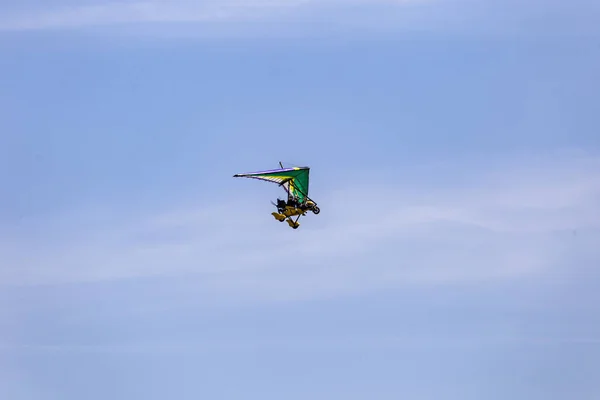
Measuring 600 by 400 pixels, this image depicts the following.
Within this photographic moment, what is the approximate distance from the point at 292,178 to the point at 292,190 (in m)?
1.51

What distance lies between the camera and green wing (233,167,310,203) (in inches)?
5915

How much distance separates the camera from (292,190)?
154 metres

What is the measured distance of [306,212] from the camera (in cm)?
14825

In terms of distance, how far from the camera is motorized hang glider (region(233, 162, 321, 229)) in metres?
148

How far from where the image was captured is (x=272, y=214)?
148 meters

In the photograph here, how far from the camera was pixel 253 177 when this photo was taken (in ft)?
486

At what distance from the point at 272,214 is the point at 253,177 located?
5044mm

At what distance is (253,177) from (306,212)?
7.67 metres

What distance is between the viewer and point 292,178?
154 metres

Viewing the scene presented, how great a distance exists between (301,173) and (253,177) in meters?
7.93

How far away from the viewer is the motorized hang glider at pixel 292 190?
147625 mm

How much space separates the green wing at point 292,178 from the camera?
150 metres
